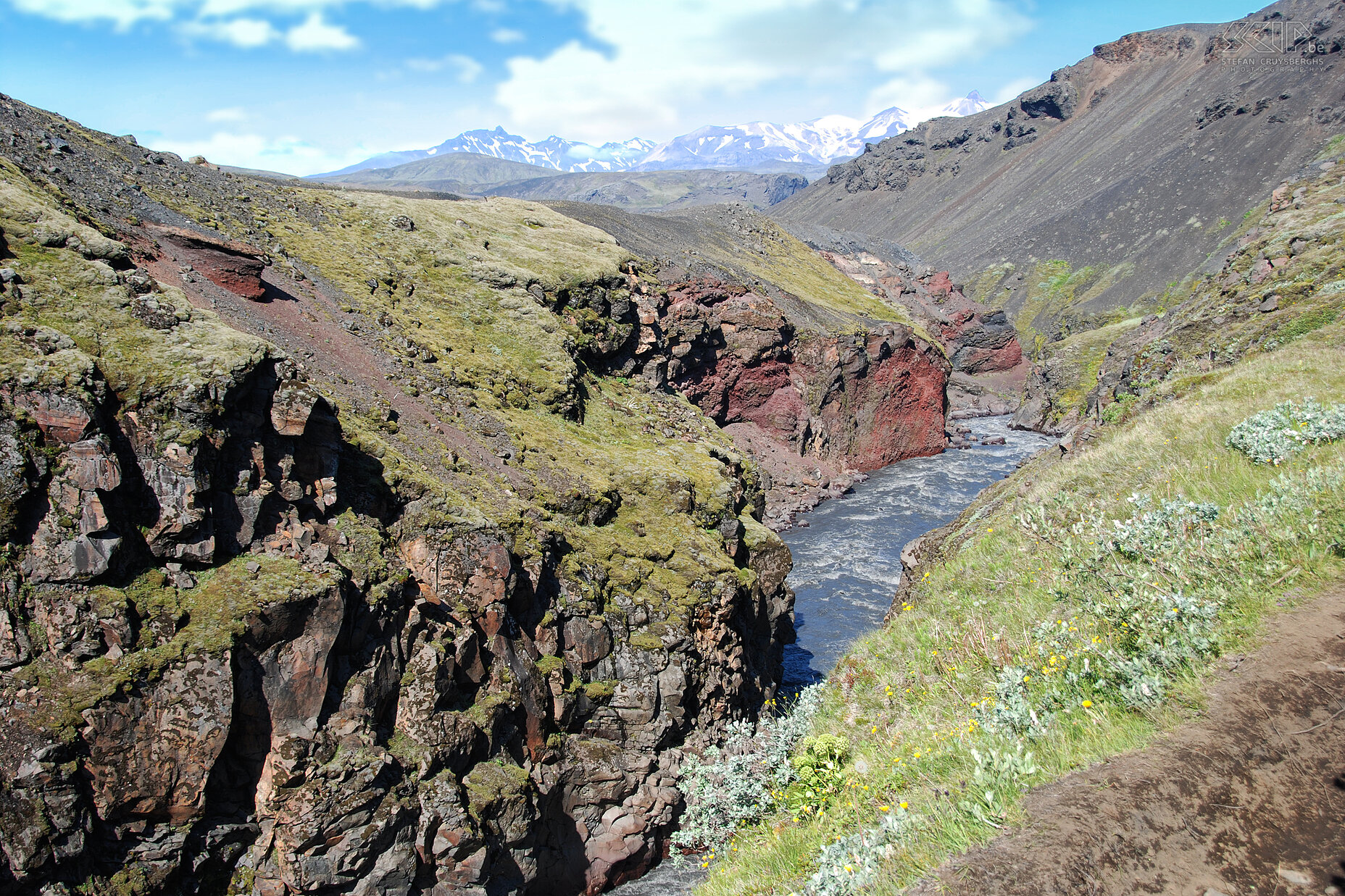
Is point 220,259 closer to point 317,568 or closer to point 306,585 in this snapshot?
point 317,568

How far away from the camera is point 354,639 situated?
17.5 m

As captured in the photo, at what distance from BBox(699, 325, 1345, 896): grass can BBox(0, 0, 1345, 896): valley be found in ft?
0.20

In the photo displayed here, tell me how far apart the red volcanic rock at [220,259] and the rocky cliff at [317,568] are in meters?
0.11

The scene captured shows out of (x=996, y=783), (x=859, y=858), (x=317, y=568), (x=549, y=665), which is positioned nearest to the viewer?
(x=996, y=783)

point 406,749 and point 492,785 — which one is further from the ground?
point 406,749

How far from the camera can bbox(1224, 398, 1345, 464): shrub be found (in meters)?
9.59

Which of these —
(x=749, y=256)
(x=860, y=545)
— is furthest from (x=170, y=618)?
(x=749, y=256)

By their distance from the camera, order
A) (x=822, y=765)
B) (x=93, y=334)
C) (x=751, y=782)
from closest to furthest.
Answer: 1. (x=822, y=765)
2. (x=751, y=782)
3. (x=93, y=334)

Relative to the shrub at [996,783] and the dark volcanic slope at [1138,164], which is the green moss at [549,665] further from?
the dark volcanic slope at [1138,164]

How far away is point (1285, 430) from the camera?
9.88m

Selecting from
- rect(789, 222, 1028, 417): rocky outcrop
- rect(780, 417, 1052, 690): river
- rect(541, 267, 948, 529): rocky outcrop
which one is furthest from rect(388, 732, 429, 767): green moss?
rect(789, 222, 1028, 417): rocky outcrop

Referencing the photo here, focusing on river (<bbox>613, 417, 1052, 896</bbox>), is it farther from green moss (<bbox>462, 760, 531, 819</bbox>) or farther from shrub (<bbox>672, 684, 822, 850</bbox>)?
shrub (<bbox>672, 684, 822, 850</bbox>)

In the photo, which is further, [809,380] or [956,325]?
[956,325]

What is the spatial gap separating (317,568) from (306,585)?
0.82 metres
